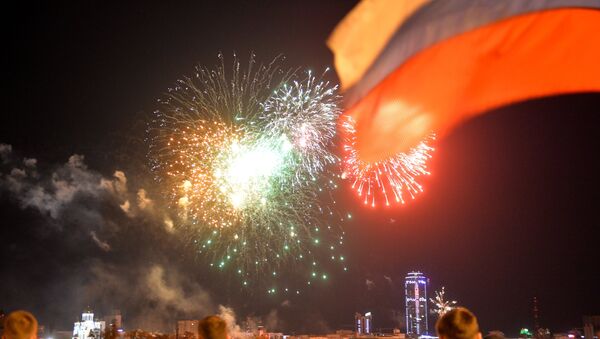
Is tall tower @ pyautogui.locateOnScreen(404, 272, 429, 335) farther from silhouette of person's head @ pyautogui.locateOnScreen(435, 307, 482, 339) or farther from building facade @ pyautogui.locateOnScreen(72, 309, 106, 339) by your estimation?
silhouette of person's head @ pyautogui.locateOnScreen(435, 307, 482, 339)

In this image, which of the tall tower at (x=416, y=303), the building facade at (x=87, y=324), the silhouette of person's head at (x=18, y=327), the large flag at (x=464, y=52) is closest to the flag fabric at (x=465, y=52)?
the large flag at (x=464, y=52)

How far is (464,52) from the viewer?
9.77 meters

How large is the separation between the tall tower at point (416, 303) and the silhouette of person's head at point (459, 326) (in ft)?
322

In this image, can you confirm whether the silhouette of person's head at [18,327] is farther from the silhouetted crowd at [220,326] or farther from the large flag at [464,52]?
the large flag at [464,52]

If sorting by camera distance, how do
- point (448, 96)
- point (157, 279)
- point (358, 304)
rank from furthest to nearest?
point (358, 304) → point (157, 279) → point (448, 96)

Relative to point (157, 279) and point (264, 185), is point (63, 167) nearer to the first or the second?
point (157, 279)

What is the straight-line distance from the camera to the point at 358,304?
4021 inches

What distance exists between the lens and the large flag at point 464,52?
864 cm

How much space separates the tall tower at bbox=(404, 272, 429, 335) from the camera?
101 metres

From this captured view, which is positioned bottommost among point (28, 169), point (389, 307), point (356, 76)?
point (389, 307)

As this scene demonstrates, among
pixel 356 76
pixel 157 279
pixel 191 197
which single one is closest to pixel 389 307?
pixel 157 279

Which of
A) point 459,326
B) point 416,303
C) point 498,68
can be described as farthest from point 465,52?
point 416,303

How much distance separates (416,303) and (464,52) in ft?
330

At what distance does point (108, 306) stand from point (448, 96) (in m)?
46.2
